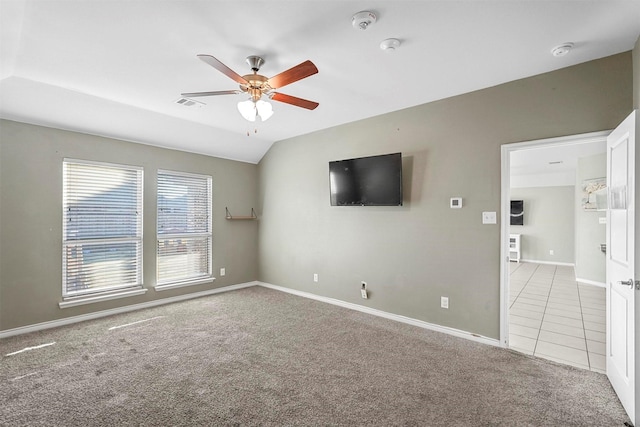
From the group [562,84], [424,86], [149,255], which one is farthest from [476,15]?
[149,255]

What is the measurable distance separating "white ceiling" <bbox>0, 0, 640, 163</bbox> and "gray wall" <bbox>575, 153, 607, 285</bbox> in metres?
4.66

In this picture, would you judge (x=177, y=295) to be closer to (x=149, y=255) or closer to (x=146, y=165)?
(x=149, y=255)

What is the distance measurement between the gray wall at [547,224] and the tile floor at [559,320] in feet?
7.73

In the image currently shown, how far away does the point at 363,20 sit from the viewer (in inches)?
78.7

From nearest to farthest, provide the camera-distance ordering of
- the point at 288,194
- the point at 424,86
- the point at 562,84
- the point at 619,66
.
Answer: the point at 619,66 < the point at 562,84 < the point at 424,86 < the point at 288,194

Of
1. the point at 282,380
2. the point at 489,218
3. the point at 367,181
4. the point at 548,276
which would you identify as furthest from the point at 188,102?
the point at 548,276

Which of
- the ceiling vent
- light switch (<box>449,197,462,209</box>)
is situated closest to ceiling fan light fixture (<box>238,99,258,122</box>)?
the ceiling vent

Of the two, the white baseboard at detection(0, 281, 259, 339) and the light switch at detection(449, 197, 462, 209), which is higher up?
the light switch at detection(449, 197, 462, 209)

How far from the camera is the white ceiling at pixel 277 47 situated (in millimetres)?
1935

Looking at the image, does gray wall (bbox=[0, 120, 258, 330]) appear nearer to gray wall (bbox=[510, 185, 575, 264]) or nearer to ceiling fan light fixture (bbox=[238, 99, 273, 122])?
ceiling fan light fixture (bbox=[238, 99, 273, 122])

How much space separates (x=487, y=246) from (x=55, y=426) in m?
3.82

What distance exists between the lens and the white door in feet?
6.54

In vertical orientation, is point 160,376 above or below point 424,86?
below

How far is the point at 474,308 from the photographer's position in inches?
127
